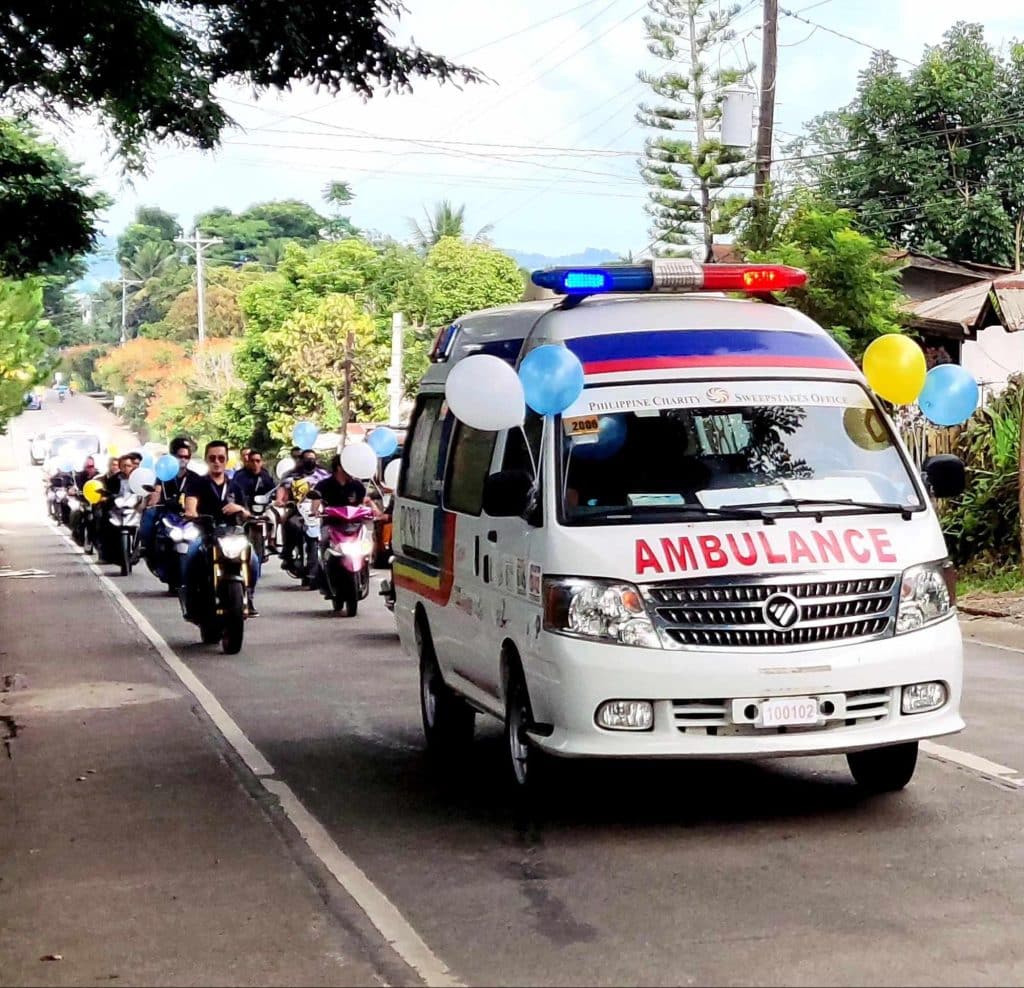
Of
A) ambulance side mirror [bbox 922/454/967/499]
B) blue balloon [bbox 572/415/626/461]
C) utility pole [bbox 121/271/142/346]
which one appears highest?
utility pole [bbox 121/271/142/346]

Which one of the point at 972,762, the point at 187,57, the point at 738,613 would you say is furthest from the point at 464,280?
the point at 738,613

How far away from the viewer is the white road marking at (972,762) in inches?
363

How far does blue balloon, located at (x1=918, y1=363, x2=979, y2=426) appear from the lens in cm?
1027

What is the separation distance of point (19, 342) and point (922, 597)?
60435 millimetres

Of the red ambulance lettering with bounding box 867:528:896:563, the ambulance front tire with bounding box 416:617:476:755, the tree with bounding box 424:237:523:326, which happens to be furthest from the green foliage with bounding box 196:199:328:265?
the red ambulance lettering with bounding box 867:528:896:563

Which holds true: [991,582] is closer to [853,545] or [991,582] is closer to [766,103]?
[853,545]

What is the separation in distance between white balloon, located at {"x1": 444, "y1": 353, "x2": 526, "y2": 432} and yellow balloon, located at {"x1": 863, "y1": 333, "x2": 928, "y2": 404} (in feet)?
6.89

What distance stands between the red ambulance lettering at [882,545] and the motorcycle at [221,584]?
8744 millimetres

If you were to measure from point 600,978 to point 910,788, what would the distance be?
134 inches

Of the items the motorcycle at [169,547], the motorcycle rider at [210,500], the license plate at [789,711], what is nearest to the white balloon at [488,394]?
the license plate at [789,711]

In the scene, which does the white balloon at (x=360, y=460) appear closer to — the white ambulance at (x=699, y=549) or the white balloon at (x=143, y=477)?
the white balloon at (x=143, y=477)

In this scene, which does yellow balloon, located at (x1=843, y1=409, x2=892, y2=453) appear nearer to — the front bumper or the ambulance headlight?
the front bumper

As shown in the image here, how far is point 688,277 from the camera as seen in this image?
9.49 metres

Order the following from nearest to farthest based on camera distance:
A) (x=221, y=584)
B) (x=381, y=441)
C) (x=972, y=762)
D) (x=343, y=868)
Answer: (x=343, y=868) → (x=972, y=762) → (x=221, y=584) → (x=381, y=441)
